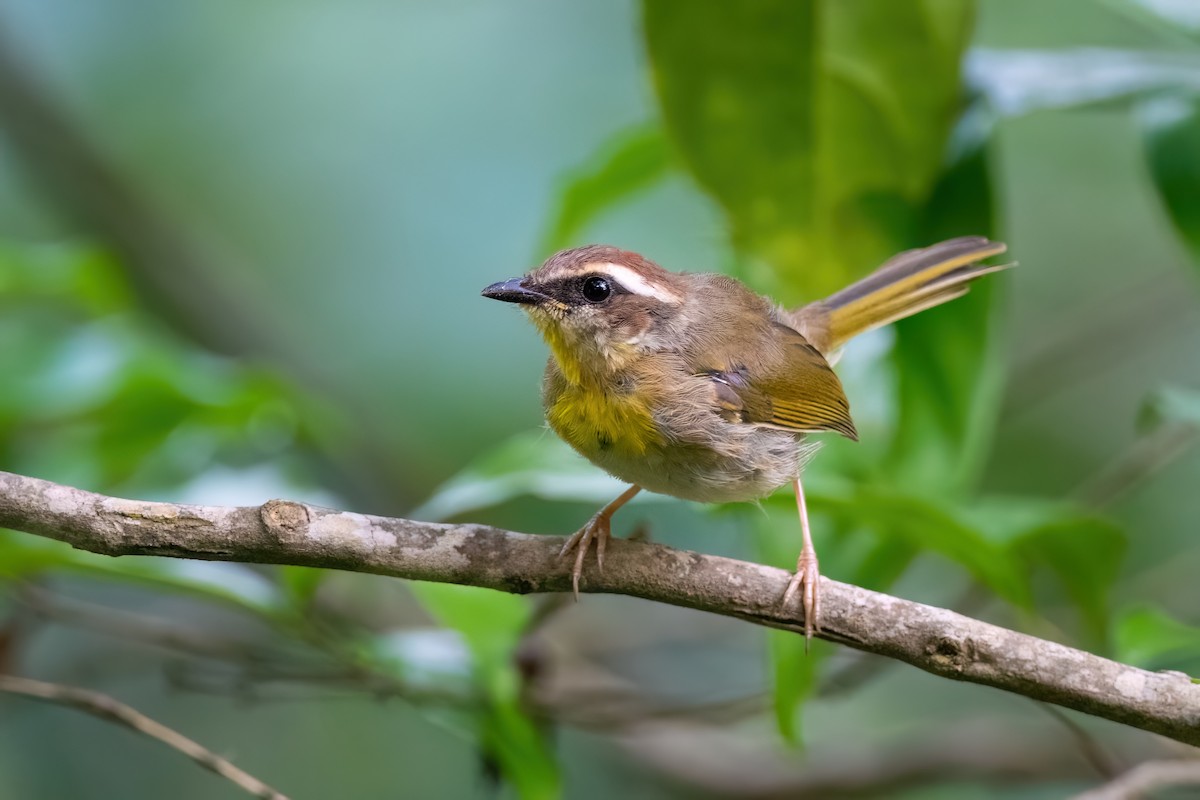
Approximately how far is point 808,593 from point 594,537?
2.00 ft

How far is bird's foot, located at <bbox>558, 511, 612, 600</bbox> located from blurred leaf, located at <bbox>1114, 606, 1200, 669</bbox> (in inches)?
46.6

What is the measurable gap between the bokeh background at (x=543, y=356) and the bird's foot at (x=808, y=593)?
319 millimetres

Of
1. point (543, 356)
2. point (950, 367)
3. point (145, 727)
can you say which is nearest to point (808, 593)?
point (950, 367)

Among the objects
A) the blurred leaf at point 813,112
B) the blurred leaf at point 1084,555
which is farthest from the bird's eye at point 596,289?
the blurred leaf at point 1084,555

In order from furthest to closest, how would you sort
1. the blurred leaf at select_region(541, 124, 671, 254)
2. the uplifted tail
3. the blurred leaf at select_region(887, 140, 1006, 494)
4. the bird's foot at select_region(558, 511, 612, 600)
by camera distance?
the blurred leaf at select_region(541, 124, 671, 254) < the uplifted tail < the blurred leaf at select_region(887, 140, 1006, 494) < the bird's foot at select_region(558, 511, 612, 600)

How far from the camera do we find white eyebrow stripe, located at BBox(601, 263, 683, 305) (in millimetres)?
3020

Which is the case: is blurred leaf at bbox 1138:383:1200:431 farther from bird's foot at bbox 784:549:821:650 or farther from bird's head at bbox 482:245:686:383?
bird's head at bbox 482:245:686:383

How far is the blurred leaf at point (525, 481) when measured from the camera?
2974 millimetres

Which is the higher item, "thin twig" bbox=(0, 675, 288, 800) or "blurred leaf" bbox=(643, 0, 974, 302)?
"blurred leaf" bbox=(643, 0, 974, 302)

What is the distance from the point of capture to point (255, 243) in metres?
6.50

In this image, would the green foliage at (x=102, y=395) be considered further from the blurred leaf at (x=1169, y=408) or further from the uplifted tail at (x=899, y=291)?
the blurred leaf at (x=1169, y=408)

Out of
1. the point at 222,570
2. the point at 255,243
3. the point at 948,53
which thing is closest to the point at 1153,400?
the point at 948,53

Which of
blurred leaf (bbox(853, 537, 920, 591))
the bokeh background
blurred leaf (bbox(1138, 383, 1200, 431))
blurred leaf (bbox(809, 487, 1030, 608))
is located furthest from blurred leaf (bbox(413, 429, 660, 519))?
blurred leaf (bbox(1138, 383, 1200, 431))

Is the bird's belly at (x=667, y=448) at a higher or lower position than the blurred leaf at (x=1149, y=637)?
higher
